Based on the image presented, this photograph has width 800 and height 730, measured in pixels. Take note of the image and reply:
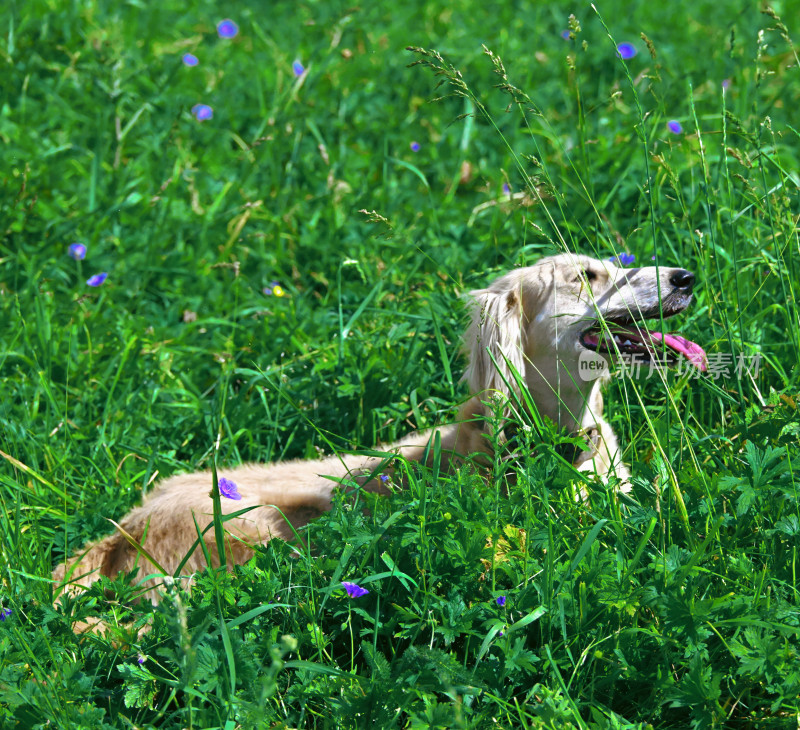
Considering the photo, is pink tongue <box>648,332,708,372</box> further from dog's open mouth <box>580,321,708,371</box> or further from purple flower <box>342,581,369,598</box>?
purple flower <box>342,581,369,598</box>

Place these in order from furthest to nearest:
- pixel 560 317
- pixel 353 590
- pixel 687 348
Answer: pixel 560 317 → pixel 687 348 → pixel 353 590

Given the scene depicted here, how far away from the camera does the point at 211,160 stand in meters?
4.82

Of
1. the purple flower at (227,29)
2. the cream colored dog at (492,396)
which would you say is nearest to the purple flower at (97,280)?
the cream colored dog at (492,396)

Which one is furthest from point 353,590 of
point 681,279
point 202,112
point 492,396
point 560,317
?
point 202,112

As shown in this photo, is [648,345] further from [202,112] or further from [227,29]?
[227,29]

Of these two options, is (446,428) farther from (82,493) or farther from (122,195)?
(122,195)

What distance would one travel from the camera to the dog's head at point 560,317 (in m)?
2.89

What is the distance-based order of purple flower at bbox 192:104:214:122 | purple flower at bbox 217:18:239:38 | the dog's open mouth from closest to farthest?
the dog's open mouth → purple flower at bbox 192:104:214:122 → purple flower at bbox 217:18:239:38

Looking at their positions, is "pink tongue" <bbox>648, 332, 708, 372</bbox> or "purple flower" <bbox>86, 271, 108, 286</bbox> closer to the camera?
"pink tongue" <bbox>648, 332, 708, 372</bbox>

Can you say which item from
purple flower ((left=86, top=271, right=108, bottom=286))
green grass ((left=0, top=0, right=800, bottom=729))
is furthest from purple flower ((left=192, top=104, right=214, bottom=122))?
purple flower ((left=86, top=271, right=108, bottom=286))

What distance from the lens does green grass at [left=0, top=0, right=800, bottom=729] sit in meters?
1.93

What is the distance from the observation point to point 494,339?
293 centimetres

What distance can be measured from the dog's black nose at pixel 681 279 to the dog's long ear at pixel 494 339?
0.53 meters

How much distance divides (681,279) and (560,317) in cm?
43
